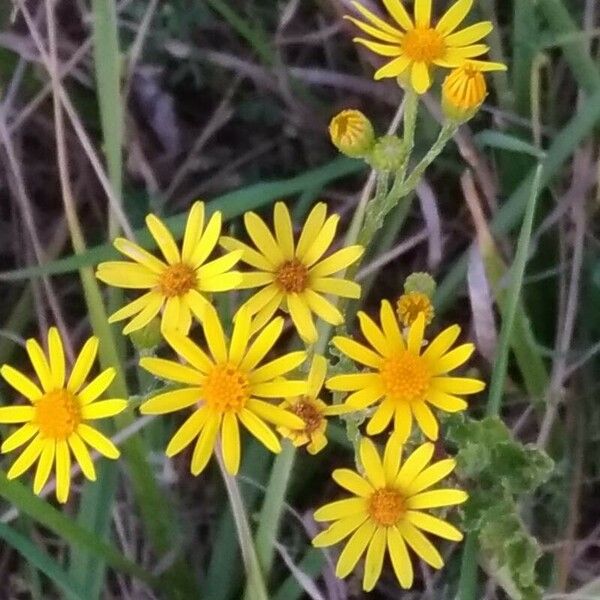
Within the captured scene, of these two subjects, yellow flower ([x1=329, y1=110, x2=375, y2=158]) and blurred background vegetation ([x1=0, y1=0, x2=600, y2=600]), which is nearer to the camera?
yellow flower ([x1=329, y1=110, x2=375, y2=158])

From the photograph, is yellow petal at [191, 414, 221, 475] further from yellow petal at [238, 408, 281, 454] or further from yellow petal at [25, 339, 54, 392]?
yellow petal at [25, 339, 54, 392]

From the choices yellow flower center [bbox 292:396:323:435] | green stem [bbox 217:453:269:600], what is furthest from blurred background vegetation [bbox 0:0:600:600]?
yellow flower center [bbox 292:396:323:435]

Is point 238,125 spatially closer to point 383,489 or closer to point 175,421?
point 175,421

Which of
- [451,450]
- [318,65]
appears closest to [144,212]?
[318,65]

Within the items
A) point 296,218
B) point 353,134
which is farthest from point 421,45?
point 296,218

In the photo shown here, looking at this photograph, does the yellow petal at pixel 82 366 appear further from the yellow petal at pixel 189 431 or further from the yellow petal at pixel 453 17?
the yellow petal at pixel 453 17

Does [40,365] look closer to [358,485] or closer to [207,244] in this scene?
[207,244]
